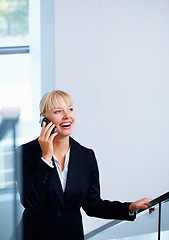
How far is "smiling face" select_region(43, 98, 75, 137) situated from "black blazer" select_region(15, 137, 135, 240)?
0.12 metres

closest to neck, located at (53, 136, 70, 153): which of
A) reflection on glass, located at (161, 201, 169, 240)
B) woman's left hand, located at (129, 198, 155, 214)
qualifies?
woman's left hand, located at (129, 198, 155, 214)

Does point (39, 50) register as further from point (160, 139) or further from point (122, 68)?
point (160, 139)

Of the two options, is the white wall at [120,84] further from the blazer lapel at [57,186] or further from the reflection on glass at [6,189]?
the reflection on glass at [6,189]

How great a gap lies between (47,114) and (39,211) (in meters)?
0.45

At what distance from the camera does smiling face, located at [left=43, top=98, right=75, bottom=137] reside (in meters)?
1.83

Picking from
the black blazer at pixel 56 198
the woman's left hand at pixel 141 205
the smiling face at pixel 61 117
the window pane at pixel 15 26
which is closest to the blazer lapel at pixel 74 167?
the black blazer at pixel 56 198

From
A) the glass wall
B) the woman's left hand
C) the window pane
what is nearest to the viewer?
the glass wall

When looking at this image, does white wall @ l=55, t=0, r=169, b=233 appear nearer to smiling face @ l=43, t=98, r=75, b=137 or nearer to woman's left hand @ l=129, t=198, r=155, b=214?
smiling face @ l=43, t=98, r=75, b=137

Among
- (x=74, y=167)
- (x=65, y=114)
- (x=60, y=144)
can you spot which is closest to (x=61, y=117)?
(x=65, y=114)

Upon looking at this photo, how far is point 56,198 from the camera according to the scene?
1812 millimetres

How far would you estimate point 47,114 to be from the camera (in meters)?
1.85

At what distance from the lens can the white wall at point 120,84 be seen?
3.13 meters

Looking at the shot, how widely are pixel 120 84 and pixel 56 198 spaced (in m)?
1.80

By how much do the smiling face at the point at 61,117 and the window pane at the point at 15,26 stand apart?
75 centimetres
